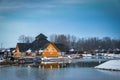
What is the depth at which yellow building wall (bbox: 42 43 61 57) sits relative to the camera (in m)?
15.3

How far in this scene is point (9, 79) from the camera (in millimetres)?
5887

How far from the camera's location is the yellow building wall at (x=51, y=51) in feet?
50.3

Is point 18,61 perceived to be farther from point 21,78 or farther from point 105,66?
point 21,78

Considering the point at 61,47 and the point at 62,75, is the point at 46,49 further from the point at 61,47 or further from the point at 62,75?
the point at 62,75

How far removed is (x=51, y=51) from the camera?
1599 centimetres

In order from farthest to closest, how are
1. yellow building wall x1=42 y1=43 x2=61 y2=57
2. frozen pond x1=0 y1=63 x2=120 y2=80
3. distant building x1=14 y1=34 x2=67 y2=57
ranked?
1. yellow building wall x1=42 y1=43 x2=61 y2=57
2. distant building x1=14 y1=34 x2=67 y2=57
3. frozen pond x1=0 y1=63 x2=120 y2=80

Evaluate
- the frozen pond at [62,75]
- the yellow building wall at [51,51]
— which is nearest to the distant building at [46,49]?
the yellow building wall at [51,51]

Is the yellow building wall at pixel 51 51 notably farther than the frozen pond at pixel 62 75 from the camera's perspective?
Yes

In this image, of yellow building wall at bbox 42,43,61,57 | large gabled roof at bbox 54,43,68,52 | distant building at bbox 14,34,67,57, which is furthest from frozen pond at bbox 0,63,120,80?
yellow building wall at bbox 42,43,61,57

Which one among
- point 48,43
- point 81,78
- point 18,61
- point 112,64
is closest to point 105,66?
point 112,64

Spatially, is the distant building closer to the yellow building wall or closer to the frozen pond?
A: the yellow building wall

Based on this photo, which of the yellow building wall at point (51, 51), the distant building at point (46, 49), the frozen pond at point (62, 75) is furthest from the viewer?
the yellow building wall at point (51, 51)

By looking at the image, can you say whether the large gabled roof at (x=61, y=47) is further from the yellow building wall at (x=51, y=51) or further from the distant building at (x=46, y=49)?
the yellow building wall at (x=51, y=51)

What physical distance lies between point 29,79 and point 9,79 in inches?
15.3
